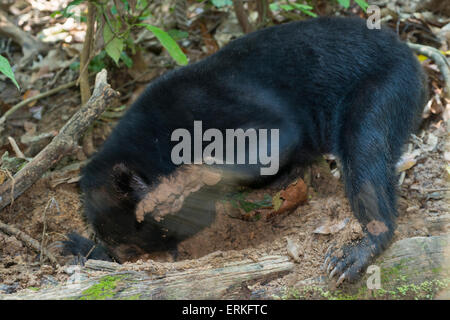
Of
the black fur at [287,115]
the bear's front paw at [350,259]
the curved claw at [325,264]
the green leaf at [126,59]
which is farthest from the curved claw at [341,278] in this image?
the green leaf at [126,59]

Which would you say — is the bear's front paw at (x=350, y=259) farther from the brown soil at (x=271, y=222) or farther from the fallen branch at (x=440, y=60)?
the fallen branch at (x=440, y=60)

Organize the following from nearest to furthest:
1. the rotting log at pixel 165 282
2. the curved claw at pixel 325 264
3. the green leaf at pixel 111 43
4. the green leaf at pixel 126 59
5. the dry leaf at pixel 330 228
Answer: the rotting log at pixel 165 282
the curved claw at pixel 325 264
the dry leaf at pixel 330 228
the green leaf at pixel 111 43
the green leaf at pixel 126 59

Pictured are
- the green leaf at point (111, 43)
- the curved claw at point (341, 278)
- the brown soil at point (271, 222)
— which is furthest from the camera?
the green leaf at point (111, 43)

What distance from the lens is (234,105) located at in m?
4.37

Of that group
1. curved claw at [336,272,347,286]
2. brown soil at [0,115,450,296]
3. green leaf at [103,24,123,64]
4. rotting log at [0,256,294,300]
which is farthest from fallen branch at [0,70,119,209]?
curved claw at [336,272,347,286]

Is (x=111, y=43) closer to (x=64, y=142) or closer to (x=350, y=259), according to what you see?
(x=64, y=142)

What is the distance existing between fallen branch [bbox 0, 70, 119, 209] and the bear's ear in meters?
0.47

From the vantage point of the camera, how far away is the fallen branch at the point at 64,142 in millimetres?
3949

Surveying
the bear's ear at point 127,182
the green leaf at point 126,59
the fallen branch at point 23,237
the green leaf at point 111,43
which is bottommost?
the fallen branch at point 23,237

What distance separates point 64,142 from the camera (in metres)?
3.93
